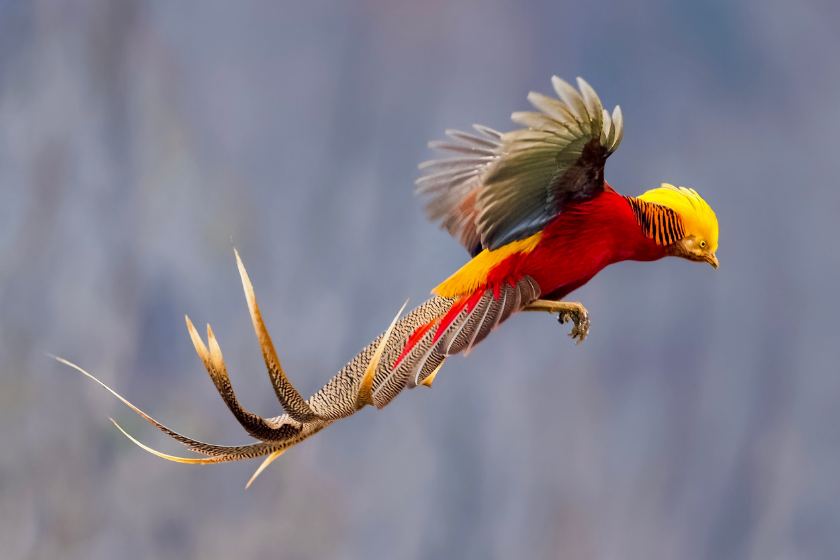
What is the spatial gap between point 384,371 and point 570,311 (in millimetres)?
748

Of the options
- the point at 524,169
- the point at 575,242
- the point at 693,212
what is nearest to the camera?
the point at 524,169

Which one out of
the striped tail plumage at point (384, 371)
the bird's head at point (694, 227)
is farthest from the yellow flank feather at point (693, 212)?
the striped tail plumage at point (384, 371)

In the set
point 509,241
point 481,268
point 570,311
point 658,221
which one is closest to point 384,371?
point 481,268

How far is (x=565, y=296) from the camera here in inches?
97.6

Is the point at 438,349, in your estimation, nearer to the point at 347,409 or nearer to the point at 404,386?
the point at 404,386

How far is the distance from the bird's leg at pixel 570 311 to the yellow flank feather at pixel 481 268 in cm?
21

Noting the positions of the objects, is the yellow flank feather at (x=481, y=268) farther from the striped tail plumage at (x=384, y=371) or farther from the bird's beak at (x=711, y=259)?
the bird's beak at (x=711, y=259)

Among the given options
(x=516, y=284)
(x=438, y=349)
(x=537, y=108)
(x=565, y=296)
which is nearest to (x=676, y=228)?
(x=565, y=296)

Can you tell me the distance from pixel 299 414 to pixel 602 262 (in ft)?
3.95

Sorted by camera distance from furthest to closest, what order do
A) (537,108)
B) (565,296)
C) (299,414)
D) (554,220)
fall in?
1. (565,296)
2. (554,220)
3. (299,414)
4. (537,108)

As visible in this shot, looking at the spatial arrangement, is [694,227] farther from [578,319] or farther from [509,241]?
[509,241]

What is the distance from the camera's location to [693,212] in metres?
2.36

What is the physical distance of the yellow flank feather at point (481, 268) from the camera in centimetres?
226

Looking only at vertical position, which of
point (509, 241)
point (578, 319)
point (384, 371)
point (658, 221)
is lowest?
point (384, 371)
